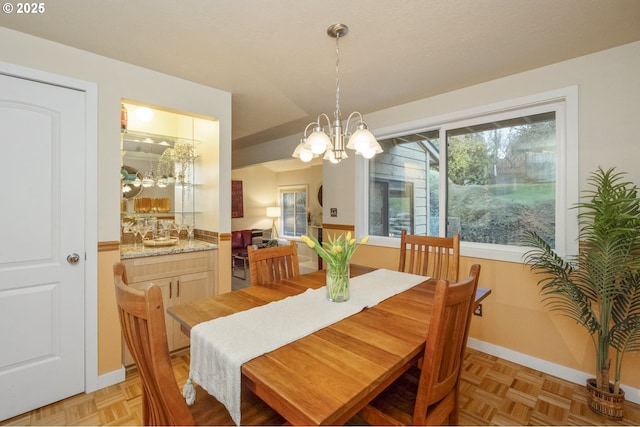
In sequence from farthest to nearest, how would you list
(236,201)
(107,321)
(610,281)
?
(236,201), (107,321), (610,281)

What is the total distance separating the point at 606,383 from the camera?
72.2 inches

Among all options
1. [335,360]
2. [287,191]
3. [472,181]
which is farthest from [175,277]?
[287,191]

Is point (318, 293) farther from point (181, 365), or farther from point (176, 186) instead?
point (176, 186)

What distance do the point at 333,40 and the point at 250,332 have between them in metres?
1.76

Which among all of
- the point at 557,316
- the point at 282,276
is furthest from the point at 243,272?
the point at 557,316

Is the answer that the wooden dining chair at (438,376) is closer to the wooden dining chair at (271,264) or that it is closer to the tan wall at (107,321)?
the wooden dining chair at (271,264)

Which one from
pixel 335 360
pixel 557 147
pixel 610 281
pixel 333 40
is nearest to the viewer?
pixel 335 360

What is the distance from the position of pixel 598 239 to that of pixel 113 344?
10.9 ft

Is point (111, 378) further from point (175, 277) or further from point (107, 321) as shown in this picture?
point (175, 277)

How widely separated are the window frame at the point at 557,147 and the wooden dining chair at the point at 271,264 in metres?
1.65

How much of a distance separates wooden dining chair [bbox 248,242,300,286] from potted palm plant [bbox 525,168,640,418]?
1.79m

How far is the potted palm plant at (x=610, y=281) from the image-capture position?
5.60 ft

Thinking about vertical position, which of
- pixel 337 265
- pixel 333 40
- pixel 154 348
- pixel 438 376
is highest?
pixel 333 40

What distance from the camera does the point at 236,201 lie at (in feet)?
22.1
